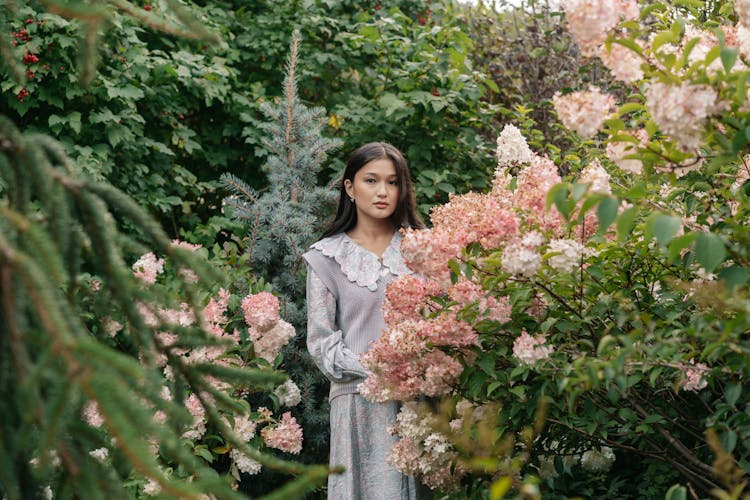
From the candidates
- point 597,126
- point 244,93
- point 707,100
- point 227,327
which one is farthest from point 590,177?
point 244,93

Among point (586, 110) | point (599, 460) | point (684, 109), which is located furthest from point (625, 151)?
point (599, 460)

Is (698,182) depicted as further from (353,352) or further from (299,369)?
(299,369)

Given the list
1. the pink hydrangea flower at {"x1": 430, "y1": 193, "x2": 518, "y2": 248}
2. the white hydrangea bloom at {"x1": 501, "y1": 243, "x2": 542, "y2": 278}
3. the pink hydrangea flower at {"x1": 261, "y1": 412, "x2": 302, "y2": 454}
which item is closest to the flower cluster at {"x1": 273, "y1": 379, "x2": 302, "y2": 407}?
the pink hydrangea flower at {"x1": 261, "y1": 412, "x2": 302, "y2": 454}

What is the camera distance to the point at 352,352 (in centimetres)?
346

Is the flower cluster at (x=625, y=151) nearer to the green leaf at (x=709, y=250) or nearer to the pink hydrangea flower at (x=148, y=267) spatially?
the green leaf at (x=709, y=250)

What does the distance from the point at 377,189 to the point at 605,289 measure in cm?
153

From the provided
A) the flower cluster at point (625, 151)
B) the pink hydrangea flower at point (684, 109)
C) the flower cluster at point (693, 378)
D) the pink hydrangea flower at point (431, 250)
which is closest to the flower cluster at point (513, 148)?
the pink hydrangea flower at point (431, 250)

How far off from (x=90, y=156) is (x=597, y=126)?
11.4ft

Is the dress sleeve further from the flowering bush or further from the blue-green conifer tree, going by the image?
the blue-green conifer tree

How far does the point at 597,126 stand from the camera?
1909 millimetres

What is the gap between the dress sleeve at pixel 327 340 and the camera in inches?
133

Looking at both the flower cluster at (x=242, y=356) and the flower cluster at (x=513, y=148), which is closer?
the flower cluster at (x=513, y=148)

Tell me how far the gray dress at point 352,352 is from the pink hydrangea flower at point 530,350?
4.03 ft

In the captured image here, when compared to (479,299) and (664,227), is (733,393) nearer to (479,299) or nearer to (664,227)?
(664,227)
